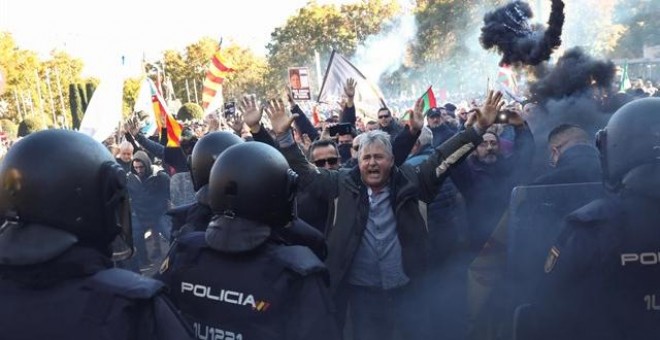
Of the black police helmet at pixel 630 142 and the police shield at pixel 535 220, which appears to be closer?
the black police helmet at pixel 630 142

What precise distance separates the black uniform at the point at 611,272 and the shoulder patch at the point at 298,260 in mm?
988

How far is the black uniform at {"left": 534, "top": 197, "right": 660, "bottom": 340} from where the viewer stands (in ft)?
8.43

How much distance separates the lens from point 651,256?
8.40ft

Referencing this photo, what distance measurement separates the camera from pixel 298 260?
8.26ft

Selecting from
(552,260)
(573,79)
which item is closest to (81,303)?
(552,260)

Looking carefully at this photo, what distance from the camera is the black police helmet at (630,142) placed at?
2.66 metres

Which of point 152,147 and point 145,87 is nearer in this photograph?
point 152,147

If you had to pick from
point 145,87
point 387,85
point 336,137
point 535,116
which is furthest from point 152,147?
point 387,85

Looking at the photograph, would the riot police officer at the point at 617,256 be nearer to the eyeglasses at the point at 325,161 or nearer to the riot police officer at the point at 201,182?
the riot police officer at the point at 201,182

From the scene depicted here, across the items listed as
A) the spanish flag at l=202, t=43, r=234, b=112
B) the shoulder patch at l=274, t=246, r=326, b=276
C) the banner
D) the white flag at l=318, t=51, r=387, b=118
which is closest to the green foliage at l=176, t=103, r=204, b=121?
the banner

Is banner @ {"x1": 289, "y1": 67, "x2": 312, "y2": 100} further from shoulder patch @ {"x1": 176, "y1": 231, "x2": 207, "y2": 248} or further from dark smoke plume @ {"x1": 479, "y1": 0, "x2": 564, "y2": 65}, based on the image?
shoulder patch @ {"x1": 176, "y1": 231, "x2": 207, "y2": 248}

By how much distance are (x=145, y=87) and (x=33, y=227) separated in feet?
39.9

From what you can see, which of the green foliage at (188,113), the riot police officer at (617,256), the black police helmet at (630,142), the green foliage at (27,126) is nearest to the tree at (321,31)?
the green foliage at (188,113)

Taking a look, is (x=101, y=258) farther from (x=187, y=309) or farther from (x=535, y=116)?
(x=535, y=116)
